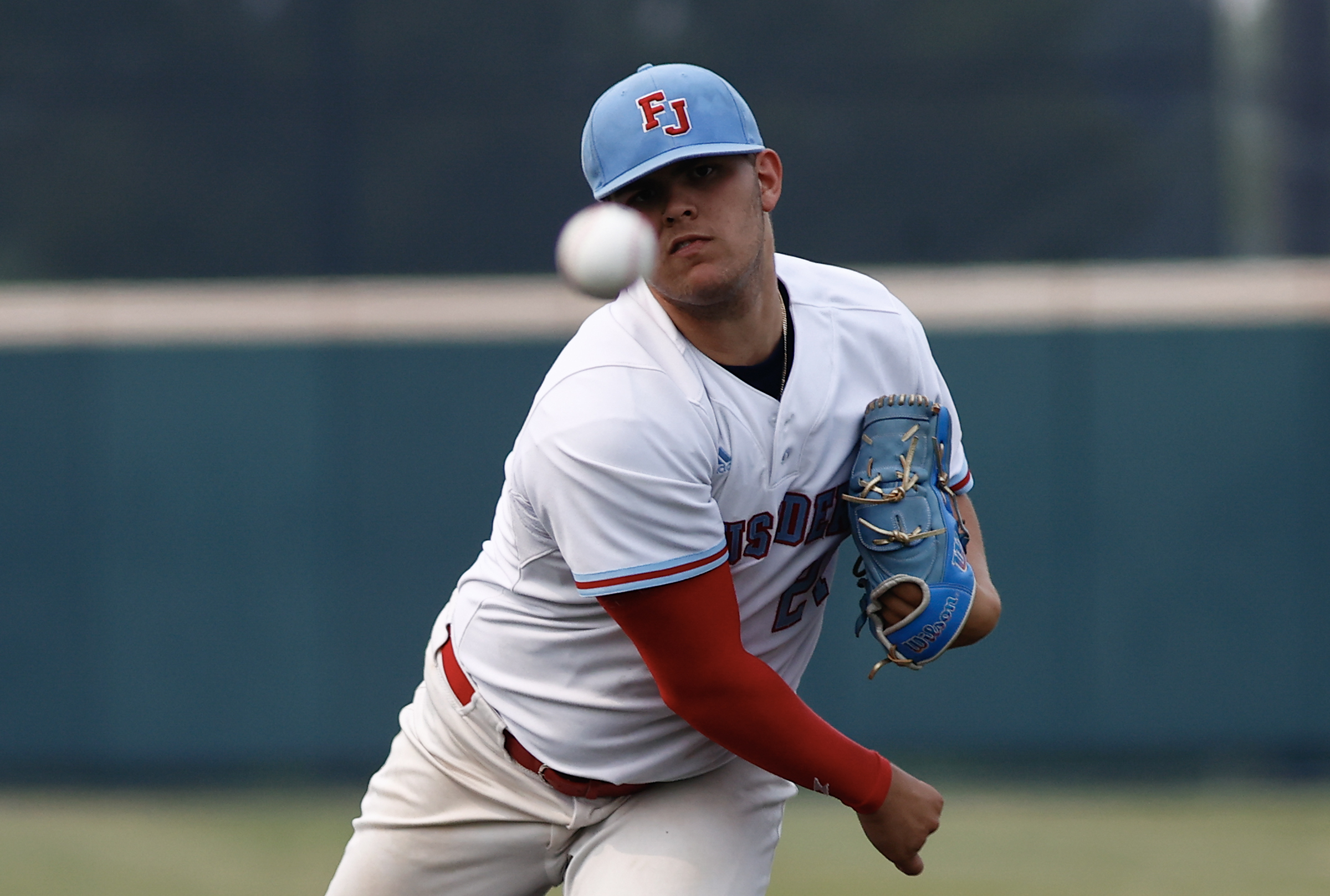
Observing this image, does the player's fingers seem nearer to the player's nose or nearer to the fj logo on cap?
the player's nose

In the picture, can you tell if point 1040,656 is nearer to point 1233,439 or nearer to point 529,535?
point 1233,439

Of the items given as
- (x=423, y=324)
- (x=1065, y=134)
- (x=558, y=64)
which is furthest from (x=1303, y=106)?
(x=423, y=324)

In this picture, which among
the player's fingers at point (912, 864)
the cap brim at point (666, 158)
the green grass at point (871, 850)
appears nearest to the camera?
the cap brim at point (666, 158)

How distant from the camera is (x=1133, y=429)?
616 centimetres

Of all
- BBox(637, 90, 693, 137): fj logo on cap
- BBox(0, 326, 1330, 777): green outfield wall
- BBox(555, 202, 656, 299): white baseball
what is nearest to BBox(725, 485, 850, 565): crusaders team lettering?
BBox(555, 202, 656, 299): white baseball

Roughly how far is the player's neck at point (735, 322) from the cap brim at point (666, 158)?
0.65 feet

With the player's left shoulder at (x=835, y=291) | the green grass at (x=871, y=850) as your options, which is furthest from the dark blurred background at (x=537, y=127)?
the player's left shoulder at (x=835, y=291)

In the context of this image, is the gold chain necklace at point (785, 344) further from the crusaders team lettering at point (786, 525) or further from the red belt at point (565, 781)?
the red belt at point (565, 781)

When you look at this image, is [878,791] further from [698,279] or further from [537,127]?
[537,127]

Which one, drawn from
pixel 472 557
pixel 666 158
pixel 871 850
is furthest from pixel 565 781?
pixel 472 557

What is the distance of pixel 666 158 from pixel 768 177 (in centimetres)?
33

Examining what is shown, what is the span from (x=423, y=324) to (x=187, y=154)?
1202 millimetres

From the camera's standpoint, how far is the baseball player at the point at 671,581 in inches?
92.3

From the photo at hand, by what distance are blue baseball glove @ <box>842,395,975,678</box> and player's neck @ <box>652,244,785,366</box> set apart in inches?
8.8
